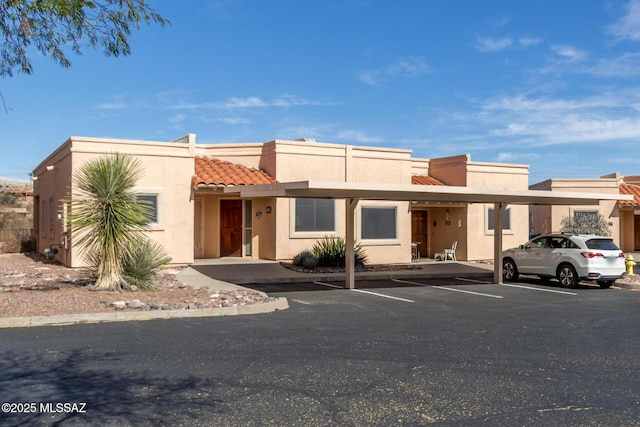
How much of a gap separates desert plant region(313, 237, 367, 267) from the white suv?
5.20 m

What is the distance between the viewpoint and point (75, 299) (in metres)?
12.2

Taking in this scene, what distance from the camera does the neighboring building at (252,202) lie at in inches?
783

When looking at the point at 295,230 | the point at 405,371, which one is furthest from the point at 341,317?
the point at 295,230

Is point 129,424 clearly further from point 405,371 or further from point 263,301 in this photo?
point 263,301

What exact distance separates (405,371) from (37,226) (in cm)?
2367

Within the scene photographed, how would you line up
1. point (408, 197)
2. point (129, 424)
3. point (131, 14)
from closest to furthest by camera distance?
point (129, 424) < point (131, 14) < point (408, 197)

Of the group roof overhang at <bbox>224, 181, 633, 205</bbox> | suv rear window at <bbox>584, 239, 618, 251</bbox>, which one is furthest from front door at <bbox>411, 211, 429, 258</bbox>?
suv rear window at <bbox>584, 239, 618, 251</bbox>

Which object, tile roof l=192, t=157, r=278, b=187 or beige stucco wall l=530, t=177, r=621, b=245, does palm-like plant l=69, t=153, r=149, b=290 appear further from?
beige stucco wall l=530, t=177, r=621, b=245

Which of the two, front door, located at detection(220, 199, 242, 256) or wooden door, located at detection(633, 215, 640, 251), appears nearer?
front door, located at detection(220, 199, 242, 256)

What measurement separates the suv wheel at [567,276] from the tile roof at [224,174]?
9512 millimetres

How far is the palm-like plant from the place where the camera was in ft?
44.4

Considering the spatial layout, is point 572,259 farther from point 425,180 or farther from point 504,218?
point 425,180

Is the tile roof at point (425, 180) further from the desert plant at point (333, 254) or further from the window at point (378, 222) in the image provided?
the desert plant at point (333, 254)

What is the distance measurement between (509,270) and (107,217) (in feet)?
40.8
